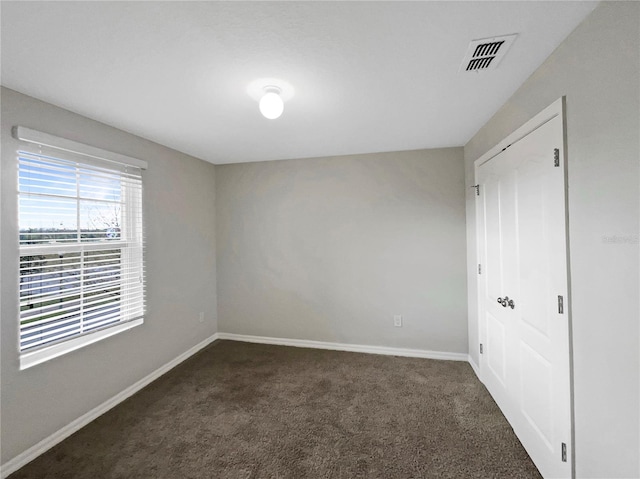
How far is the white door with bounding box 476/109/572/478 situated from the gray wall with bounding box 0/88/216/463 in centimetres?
317

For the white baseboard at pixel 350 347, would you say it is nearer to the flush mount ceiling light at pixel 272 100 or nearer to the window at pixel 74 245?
the window at pixel 74 245

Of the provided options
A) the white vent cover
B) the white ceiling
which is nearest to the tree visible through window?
the white ceiling

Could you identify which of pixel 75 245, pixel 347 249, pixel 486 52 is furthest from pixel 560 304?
pixel 75 245

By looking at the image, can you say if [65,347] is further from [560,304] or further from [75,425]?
[560,304]

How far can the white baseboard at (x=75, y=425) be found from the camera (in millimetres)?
1689

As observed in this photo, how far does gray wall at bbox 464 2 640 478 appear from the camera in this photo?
1.00m

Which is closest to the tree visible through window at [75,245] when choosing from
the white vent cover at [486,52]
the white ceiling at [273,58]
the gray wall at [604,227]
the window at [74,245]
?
the window at [74,245]

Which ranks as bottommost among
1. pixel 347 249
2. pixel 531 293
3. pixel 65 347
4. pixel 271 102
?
pixel 65 347

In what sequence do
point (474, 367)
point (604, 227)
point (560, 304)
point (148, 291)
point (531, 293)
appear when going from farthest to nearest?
point (474, 367)
point (148, 291)
point (531, 293)
point (560, 304)
point (604, 227)

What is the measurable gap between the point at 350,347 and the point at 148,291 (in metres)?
2.36

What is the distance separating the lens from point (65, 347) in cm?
201

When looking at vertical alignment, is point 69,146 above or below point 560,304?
above

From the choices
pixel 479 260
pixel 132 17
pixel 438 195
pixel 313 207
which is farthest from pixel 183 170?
pixel 479 260

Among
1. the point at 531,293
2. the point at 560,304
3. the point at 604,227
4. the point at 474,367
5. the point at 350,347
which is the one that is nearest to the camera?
the point at 604,227
